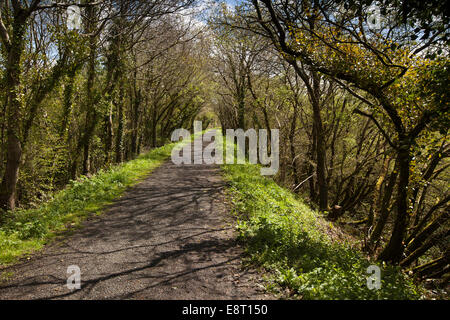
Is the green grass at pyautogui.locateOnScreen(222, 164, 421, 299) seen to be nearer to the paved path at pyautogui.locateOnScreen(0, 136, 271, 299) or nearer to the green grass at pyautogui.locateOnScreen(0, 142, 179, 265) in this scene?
the paved path at pyautogui.locateOnScreen(0, 136, 271, 299)

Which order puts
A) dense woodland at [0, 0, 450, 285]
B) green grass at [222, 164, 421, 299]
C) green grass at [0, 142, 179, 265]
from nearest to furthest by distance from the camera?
green grass at [222, 164, 421, 299] → green grass at [0, 142, 179, 265] → dense woodland at [0, 0, 450, 285]

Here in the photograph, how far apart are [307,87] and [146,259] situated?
8.21 metres

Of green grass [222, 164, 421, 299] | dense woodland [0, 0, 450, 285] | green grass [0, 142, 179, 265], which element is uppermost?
dense woodland [0, 0, 450, 285]

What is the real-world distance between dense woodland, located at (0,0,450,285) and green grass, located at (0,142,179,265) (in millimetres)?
1836

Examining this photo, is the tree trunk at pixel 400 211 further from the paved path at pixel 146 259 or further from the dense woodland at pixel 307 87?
the paved path at pixel 146 259

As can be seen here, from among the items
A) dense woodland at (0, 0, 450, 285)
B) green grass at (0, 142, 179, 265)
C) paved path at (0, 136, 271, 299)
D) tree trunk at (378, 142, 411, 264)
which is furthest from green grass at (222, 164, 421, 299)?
green grass at (0, 142, 179, 265)

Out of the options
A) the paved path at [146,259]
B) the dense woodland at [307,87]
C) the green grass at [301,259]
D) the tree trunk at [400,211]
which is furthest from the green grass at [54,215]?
the tree trunk at [400,211]

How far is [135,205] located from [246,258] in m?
3.95

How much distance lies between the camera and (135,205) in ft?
25.4

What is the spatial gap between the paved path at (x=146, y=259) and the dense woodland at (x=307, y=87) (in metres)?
3.69

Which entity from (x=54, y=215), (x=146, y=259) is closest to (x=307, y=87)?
(x=146, y=259)

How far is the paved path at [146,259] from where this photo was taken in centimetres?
389

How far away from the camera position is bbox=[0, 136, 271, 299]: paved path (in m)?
3.89

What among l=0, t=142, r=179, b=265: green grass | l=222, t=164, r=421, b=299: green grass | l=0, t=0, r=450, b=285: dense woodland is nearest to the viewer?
l=222, t=164, r=421, b=299: green grass
